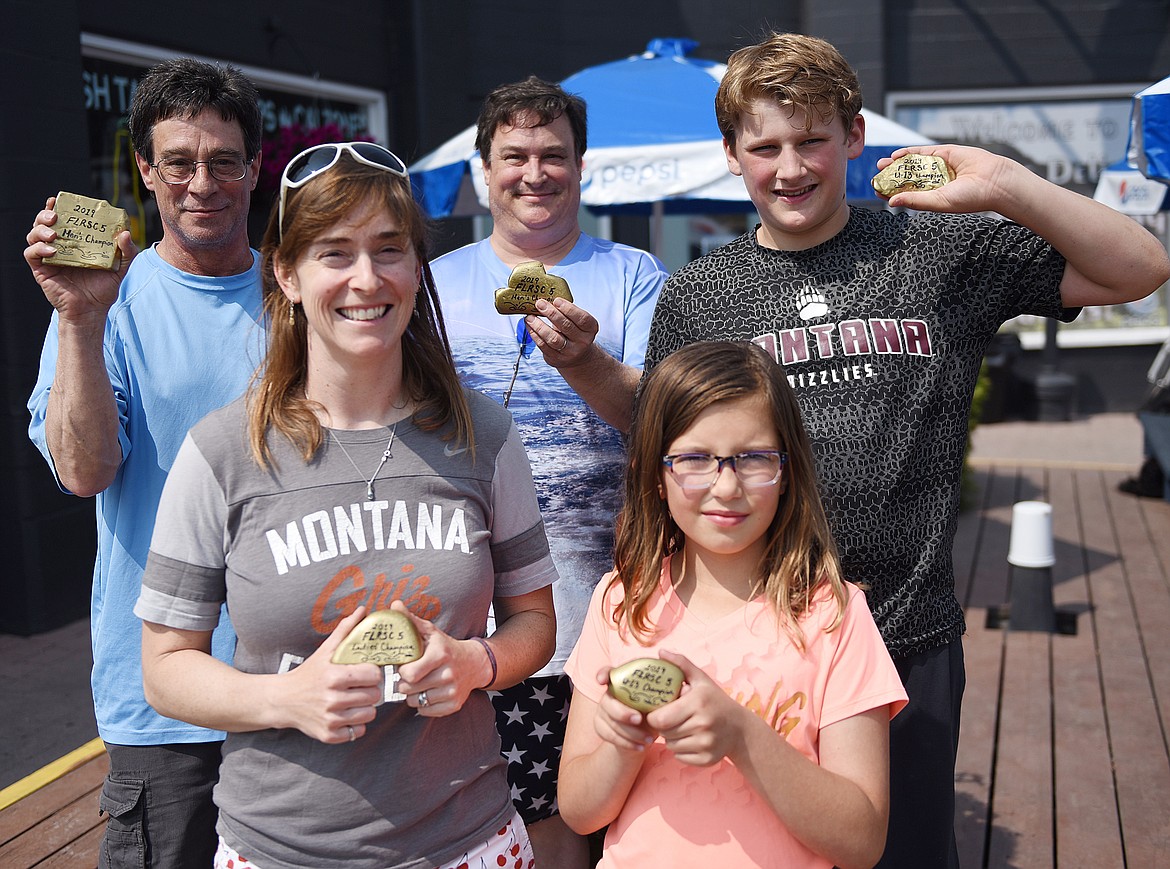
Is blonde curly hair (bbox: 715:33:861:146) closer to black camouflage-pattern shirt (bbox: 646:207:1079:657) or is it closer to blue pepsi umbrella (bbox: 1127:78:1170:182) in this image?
black camouflage-pattern shirt (bbox: 646:207:1079:657)

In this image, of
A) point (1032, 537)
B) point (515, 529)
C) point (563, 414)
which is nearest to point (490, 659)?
point (515, 529)

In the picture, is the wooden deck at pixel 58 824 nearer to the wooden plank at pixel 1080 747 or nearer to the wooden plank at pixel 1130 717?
the wooden plank at pixel 1080 747

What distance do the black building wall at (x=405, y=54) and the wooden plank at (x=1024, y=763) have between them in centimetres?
270

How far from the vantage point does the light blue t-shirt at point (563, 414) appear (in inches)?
95.8

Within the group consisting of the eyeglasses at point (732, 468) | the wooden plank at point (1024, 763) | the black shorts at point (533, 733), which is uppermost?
the eyeglasses at point (732, 468)

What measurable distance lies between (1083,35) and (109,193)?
8.94 m

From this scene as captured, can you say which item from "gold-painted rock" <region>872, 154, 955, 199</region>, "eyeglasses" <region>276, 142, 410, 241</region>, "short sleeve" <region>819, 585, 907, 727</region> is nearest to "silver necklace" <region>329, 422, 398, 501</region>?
"eyeglasses" <region>276, 142, 410, 241</region>

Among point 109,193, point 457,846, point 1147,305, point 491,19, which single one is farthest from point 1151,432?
point 457,846

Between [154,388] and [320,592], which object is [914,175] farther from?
[154,388]

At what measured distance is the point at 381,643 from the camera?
1.45m

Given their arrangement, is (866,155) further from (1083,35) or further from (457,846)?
(1083,35)

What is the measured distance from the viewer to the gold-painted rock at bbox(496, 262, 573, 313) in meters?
2.23

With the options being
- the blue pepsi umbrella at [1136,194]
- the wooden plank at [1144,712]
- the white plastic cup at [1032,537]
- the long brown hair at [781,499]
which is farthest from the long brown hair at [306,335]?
the blue pepsi umbrella at [1136,194]

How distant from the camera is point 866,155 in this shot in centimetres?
473
